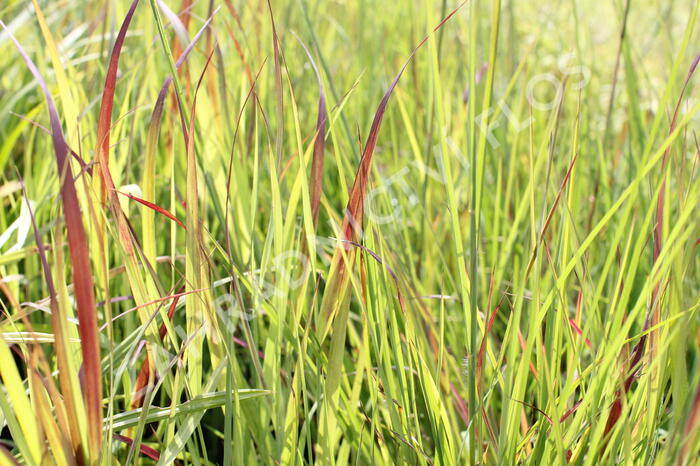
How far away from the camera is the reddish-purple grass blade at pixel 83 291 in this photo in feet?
1.10

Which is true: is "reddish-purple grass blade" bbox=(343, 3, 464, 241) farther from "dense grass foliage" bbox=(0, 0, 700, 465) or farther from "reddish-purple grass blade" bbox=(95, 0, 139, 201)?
"reddish-purple grass blade" bbox=(95, 0, 139, 201)

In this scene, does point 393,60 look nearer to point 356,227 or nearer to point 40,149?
point 40,149

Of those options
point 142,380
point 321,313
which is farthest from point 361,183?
point 142,380

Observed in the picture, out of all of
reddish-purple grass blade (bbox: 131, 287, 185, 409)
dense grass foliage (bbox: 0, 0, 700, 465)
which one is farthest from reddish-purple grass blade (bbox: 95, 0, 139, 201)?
reddish-purple grass blade (bbox: 131, 287, 185, 409)

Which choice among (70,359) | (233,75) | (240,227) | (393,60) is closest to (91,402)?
(70,359)

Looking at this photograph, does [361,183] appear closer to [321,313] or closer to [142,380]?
[321,313]

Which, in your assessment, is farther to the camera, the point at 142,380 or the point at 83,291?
the point at 142,380

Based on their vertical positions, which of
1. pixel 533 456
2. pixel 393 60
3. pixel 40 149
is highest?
pixel 393 60

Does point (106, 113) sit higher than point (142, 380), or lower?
higher

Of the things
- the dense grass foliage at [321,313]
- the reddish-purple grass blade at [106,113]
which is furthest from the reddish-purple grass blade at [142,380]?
the reddish-purple grass blade at [106,113]

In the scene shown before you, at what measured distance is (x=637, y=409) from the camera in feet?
1.47

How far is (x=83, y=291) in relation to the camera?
0.35m

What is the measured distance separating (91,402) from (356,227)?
182 mm

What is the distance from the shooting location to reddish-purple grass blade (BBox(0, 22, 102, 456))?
34 cm
